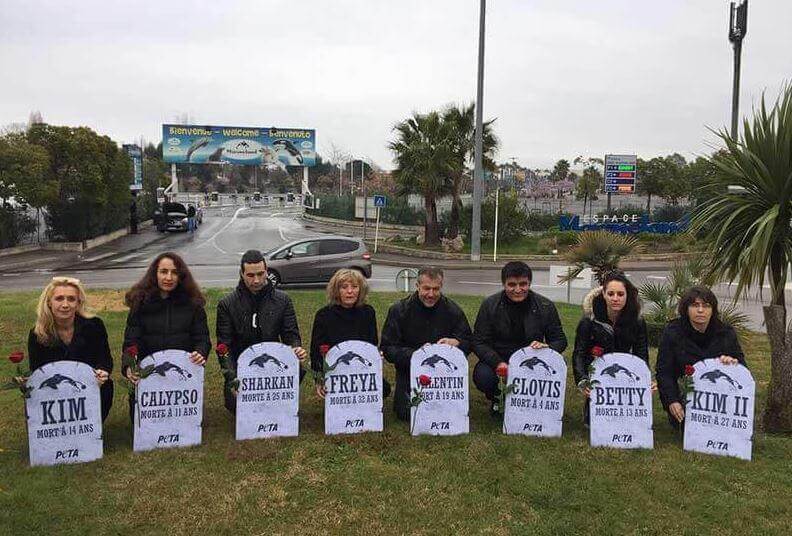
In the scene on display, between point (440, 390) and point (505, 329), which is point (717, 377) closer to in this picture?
point (505, 329)

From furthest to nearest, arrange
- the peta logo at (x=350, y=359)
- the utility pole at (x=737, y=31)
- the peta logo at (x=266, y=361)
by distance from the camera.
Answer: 1. the utility pole at (x=737, y=31)
2. the peta logo at (x=350, y=359)
3. the peta logo at (x=266, y=361)

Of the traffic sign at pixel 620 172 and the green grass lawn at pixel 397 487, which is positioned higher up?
the traffic sign at pixel 620 172

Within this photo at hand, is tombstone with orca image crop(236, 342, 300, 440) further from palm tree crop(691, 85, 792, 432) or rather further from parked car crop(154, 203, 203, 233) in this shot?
parked car crop(154, 203, 203, 233)

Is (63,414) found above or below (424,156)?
below

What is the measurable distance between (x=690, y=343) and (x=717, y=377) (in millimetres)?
354

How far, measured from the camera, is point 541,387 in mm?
5086

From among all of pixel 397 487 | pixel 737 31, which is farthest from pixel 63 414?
pixel 737 31

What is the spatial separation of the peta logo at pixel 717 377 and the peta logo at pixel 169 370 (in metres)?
3.94

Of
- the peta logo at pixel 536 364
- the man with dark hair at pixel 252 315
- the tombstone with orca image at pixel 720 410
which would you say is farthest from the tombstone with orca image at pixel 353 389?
the tombstone with orca image at pixel 720 410

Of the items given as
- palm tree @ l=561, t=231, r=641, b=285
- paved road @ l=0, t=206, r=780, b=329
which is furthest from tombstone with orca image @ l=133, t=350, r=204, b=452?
paved road @ l=0, t=206, r=780, b=329

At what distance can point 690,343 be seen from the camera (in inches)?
198

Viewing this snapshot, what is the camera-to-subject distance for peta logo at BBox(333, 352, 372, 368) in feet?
16.5

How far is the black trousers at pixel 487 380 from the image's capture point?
18.0 ft

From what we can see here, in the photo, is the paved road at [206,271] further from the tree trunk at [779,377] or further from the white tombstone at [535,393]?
the white tombstone at [535,393]
